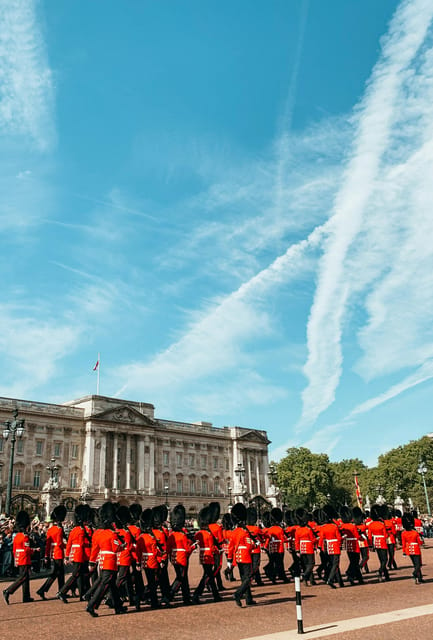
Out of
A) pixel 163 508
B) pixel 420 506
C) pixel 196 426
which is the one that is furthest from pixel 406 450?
pixel 163 508

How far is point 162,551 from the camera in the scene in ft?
47.2

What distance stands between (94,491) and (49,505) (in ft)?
100

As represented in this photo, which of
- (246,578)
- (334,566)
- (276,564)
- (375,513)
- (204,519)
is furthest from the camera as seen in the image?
(375,513)

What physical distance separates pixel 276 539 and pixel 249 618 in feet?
21.5

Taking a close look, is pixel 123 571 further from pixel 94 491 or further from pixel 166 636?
pixel 94 491

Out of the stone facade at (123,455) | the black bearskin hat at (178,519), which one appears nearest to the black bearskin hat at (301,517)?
the black bearskin hat at (178,519)

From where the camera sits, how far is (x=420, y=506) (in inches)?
3410

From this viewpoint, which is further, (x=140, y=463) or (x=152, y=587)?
(x=140, y=463)

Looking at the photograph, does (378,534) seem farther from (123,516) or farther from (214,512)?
(123,516)

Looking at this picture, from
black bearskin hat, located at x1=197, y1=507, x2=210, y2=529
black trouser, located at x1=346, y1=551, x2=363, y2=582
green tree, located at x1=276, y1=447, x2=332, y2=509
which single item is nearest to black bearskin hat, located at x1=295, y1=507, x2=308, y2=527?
black trouser, located at x1=346, y1=551, x2=363, y2=582

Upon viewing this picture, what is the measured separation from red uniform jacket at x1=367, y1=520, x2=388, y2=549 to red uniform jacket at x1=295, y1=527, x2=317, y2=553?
84.1 inches

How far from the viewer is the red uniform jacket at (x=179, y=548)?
46.5 feet

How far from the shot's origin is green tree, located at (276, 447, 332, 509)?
319 feet

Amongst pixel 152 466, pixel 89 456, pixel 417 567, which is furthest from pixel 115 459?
pixel 417 567
